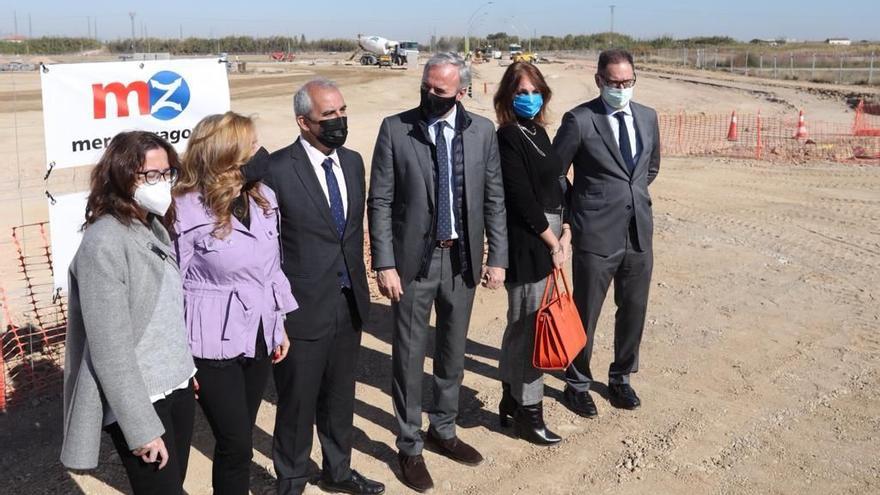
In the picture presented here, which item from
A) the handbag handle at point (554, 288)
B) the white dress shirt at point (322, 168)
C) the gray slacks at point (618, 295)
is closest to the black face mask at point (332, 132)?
the white dress shirt at point (322, 168)

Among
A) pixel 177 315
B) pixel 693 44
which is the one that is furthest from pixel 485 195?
pixel 693 44

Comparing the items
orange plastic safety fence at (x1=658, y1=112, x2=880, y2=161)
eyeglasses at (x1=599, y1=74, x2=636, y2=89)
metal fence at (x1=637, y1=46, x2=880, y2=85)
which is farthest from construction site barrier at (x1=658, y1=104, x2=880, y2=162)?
metal fence at (x1=637, y1=46, x2=880, y2=85)

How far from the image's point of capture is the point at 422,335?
428 centimetres

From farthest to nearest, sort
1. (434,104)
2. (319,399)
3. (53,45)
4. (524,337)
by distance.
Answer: (53,45) → (524,337) → (319,399) → (434,104)

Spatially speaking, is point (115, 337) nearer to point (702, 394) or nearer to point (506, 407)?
point (506, 407)

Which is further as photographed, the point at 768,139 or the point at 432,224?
the point at 768,139

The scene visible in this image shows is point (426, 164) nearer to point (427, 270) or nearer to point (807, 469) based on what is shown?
point (427, 270)

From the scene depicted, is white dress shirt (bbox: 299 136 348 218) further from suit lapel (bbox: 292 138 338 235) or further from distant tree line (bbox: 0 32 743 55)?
distant tree line (bbox: 0 32 743 55)

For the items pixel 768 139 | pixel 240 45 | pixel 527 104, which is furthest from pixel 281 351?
pixel 240 45

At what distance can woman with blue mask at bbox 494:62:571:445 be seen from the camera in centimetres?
439

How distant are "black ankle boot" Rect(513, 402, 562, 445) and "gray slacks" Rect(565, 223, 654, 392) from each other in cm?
52

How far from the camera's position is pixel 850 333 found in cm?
656

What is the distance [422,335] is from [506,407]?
3.22 ft

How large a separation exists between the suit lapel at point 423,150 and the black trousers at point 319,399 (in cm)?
72
